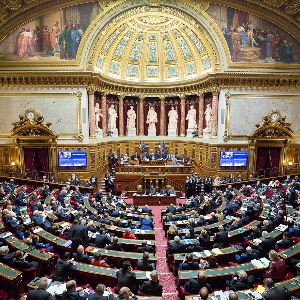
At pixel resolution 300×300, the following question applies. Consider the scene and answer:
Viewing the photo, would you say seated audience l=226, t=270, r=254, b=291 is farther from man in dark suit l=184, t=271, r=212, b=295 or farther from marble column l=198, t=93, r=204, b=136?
marble column l=198, t=93, r=204, b=136

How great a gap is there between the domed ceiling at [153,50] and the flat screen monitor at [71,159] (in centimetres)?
781

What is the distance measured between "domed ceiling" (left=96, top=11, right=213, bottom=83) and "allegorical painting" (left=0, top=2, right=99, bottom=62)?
2.00m

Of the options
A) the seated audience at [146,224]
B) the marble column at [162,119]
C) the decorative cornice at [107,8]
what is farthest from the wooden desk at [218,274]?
the marble column at [162,119]

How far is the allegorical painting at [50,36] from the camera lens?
22.0m

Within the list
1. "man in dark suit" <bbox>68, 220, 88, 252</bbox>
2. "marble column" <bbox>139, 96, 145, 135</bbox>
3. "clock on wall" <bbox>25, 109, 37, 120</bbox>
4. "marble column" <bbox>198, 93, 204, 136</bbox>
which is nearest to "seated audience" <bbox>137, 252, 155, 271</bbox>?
"man in dark suit" <bbox>68, 220, 88, 252</bbox>

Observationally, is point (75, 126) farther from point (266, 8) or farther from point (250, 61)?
point (266, 8)

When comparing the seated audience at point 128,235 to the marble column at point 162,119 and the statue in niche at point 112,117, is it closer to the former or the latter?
the statue in niche at point 112,117

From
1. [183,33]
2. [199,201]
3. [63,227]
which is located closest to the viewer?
[63,227]

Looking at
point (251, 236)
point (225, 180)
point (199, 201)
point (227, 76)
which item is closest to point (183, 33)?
point (227, 76)

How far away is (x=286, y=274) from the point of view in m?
7.76

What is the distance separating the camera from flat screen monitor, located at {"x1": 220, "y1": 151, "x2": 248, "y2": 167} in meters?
23.6

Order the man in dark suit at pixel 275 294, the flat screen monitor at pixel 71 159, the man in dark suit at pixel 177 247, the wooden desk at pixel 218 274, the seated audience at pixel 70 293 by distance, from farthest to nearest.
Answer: the flat screen monitor at pixel 71 159
the man in dark suit at pixel 177 247
the wooden desk at pixel 218 274
the seated audience at pixel 70 293
the man in dark suit at pixel 275 294

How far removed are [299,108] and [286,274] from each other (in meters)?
19.5

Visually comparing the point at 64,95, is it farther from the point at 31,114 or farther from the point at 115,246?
the point at 115,246
